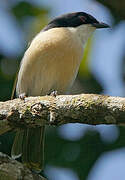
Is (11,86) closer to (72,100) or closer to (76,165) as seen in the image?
(76,165)

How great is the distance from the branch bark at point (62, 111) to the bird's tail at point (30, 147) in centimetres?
107

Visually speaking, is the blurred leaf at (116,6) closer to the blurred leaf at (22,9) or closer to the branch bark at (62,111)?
the blurred leaf at (22,9)

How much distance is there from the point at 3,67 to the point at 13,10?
126cm

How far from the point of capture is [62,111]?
3.89m

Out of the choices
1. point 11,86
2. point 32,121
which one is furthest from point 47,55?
point 32,121

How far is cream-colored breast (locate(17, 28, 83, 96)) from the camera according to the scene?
5.68 meters

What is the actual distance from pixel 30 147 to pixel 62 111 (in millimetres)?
1759

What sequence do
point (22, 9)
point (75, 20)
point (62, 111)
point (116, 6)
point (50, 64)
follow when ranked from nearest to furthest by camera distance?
1. point (62, 111)
2. point (50, 64)
3. point (116, 6)
4. point (75, 20)
5. point (22, 9)

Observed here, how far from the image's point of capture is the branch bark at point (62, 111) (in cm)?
369

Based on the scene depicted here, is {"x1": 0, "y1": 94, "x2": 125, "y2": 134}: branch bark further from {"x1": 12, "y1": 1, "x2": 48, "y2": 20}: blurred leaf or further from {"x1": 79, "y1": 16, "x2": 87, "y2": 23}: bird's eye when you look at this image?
{"x1": 12, "y1": 1, "x2": 48, "y2": 20}: blurred leaf

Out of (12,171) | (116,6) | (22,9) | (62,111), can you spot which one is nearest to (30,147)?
(12,171)

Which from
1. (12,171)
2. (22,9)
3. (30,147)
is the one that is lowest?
(30,147)

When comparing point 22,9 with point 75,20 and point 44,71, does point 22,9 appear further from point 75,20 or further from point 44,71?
point 44,71

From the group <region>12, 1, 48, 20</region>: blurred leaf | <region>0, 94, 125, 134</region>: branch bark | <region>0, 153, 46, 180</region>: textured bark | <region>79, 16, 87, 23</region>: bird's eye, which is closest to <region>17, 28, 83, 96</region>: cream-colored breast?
<region>79, 16, 87, 23</region>: bird's eye
